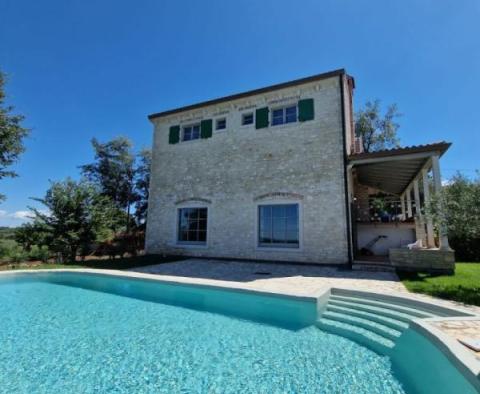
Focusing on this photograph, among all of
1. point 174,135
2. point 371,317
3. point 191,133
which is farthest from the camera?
point 174,135

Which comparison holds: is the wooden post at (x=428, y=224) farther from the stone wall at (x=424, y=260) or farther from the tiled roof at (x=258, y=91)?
the tiled roof at (x=258, y=91)

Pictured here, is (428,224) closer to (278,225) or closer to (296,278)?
(296,278)

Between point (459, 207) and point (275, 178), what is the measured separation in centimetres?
674

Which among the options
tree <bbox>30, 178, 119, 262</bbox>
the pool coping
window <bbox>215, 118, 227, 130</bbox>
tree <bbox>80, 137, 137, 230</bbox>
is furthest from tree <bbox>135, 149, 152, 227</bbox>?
the pool coping

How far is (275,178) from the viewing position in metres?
11.9

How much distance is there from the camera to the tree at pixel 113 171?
25.0 meters

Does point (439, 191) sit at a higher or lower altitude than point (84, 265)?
higher

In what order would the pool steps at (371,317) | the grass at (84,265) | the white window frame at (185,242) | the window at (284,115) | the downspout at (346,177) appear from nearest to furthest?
1. the pool steps at (371,317)
2. the downspout at (346,177)
3. the grass at (84,265)
4. the window at (284,115)
5. the white window frame at (185,242)

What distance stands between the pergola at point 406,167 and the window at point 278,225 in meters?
3.38

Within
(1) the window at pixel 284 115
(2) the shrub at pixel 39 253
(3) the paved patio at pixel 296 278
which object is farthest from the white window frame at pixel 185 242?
(2) the shrub at pixel 39 253

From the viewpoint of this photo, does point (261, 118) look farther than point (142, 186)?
No

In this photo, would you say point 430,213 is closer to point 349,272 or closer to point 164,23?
point 349,272

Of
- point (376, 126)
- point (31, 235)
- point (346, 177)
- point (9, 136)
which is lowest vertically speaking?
point (31, 235)

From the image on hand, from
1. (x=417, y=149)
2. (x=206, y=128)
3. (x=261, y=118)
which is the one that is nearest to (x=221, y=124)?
(x=206, y=128)
